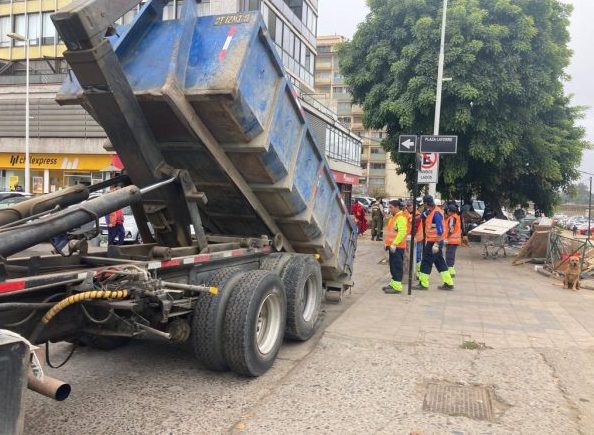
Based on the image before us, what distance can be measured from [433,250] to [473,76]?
27.3 ft

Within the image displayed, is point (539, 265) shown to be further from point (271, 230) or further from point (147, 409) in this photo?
point (147, 409)

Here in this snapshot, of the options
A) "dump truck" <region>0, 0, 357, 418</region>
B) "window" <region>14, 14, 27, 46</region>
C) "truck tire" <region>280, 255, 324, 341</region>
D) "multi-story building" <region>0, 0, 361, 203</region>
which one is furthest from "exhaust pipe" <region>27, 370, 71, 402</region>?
A: "window" <region>14, 14, 27, 46</region>

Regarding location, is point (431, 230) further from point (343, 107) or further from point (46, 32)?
point (343, 107)

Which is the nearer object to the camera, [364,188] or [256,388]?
[256,388]

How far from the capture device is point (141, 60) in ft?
15.7

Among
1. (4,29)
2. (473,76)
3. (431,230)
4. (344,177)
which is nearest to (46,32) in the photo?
(4,29)

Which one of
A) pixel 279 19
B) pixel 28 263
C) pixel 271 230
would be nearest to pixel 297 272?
pixel 271 230

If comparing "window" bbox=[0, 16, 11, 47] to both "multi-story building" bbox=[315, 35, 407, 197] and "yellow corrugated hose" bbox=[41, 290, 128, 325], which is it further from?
"multi-story building" bbox=[315, 35, 407, 197]

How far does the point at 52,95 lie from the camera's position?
32.2m

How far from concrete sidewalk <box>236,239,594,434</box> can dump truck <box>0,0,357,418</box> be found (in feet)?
2.14

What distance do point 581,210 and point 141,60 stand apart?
8644cm

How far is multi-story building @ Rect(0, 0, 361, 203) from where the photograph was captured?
102ft

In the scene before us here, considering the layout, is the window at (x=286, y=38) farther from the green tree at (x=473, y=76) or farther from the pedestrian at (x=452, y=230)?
the pedestrian at (x=452, y=230)

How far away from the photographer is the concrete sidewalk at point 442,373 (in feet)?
13.8
